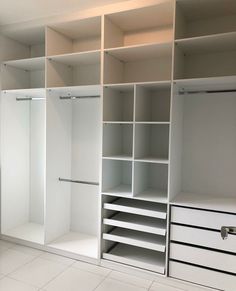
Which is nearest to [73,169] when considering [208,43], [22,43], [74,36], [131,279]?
[131,279]

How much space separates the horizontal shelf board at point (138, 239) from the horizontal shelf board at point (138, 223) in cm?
13

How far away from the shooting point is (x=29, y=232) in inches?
131

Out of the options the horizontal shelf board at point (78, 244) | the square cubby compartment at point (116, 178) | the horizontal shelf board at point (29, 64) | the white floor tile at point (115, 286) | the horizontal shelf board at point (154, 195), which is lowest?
the white floor tile at point (115, 286)

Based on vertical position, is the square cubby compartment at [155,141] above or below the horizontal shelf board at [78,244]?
above

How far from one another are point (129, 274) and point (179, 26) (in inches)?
96.2

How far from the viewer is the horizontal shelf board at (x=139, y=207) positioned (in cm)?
246

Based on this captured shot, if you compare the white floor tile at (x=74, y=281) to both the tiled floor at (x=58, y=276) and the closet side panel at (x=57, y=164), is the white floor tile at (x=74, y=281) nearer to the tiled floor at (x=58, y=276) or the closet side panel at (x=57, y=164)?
the tiled floor at (x=58, y=276)

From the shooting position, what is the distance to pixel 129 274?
2.56 metres

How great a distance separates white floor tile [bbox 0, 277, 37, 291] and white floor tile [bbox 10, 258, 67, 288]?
0.05 meters

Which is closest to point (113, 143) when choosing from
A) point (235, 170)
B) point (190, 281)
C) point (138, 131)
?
point (138, 131)

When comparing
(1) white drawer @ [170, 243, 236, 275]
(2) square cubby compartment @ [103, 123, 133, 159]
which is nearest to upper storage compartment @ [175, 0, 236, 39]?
(2) square cubby compartment @ [103, 123, 133, 159]

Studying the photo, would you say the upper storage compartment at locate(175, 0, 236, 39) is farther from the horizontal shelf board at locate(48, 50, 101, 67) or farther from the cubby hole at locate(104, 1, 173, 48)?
the horizontal shelf board at locate(48, 50, 101, 67)

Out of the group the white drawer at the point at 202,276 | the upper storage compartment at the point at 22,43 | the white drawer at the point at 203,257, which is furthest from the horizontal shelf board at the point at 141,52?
the white drawer at the point at 202,276

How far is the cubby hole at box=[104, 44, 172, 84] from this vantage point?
102 inches
